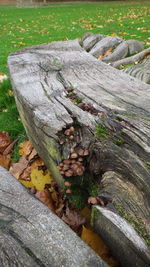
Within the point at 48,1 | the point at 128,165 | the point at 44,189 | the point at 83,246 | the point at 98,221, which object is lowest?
the point at 48,1

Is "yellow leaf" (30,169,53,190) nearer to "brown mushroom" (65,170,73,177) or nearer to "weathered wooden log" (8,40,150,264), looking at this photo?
"weathered wooden log" (8,40,150,264)

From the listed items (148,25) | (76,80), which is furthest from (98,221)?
(148,25)

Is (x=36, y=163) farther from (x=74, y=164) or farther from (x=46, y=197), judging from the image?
(x=74, y=164)

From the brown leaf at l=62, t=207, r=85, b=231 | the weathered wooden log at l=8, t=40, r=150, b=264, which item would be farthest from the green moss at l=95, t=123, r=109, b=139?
the brown leaf at l=62, t=207, r=85, b=231

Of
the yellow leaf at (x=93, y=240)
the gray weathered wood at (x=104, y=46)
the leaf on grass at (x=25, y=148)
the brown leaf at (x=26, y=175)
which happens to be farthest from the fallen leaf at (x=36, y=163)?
the gray weathered wood at (x=104, y=46)

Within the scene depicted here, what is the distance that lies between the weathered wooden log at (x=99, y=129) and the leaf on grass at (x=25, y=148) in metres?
0.60

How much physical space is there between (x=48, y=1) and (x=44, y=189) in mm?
29608

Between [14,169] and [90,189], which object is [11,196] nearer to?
[90,189]

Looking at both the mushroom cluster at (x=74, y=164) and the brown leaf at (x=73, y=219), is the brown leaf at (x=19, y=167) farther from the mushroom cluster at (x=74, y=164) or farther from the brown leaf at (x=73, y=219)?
the mushroom cluster at (x=74, y=164)

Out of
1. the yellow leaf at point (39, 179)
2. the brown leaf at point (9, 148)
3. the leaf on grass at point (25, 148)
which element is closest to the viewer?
the yellow leaf at point (39, 179)

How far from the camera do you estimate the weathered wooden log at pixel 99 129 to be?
1332mm

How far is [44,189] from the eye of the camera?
6.86 feet

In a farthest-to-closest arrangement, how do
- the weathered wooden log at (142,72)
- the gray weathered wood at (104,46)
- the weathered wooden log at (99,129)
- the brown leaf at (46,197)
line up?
1. the gray weathered wood at (104,46)
2. the weathered wooden log at (142,72)
3. the brown leaf at (46,197)
4. the weathered wooden log at (99,129)

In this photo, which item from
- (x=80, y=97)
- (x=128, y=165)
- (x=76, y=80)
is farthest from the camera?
(x=76, y=80)
